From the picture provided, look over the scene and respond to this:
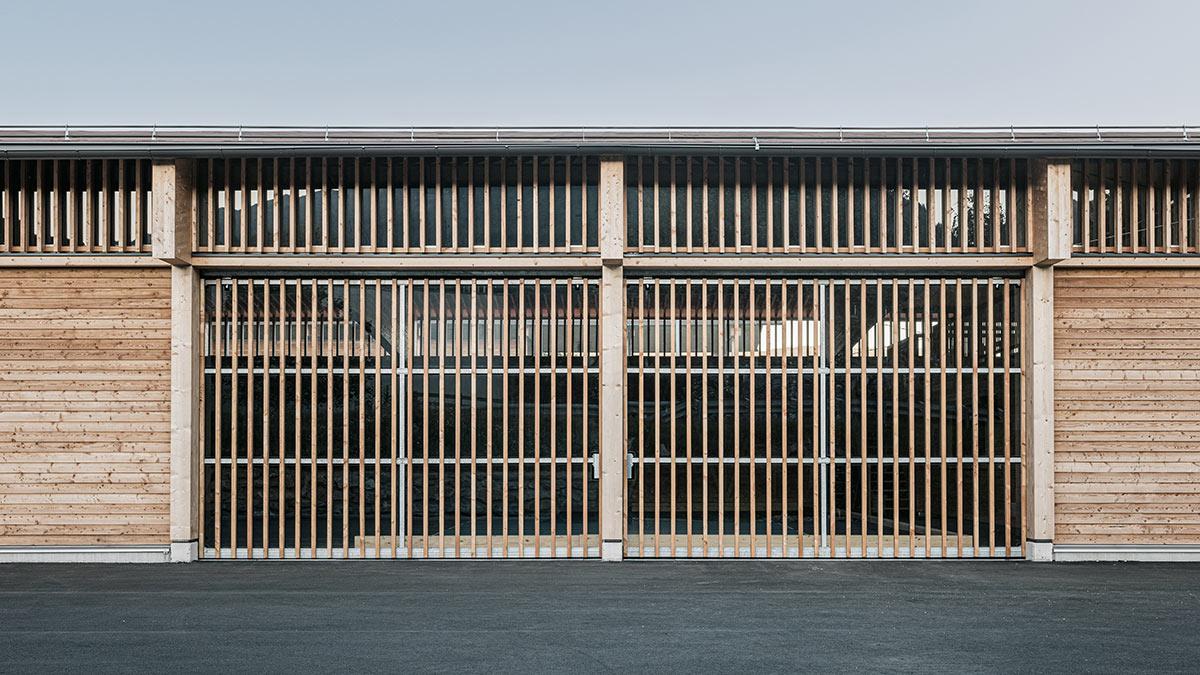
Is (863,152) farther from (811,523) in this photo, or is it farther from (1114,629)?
(1114,629)

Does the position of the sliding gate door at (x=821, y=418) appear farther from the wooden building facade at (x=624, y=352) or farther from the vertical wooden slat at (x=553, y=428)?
the vertical wooden slat at (x=553, y=428)

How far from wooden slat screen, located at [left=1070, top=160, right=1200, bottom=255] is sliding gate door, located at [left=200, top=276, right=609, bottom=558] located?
6.53 meters

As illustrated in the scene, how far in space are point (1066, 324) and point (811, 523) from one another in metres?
4.20

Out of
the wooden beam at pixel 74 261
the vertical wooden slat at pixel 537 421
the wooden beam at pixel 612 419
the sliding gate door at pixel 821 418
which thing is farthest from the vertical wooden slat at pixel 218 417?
the sliding gate door at pixel 821 418

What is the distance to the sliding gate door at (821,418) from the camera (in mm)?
13758

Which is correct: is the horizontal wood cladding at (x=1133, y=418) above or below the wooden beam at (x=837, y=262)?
below

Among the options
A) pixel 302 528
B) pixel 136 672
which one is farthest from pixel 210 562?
pixel 136 672

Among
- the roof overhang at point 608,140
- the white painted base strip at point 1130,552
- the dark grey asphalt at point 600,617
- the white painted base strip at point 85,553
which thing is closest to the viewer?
the dark grey asphalt at point 600,617

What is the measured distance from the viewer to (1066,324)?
1367 cm

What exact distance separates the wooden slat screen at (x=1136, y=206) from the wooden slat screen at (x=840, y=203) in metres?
0.79

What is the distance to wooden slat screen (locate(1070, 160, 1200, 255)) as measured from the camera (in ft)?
44.9

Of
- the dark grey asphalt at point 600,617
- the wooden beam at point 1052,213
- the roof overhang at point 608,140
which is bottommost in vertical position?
the dark grey asphalt at point 600,617

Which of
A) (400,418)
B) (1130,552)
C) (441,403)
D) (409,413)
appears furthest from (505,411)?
(1130,552)

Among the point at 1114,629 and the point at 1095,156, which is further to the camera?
the point at 1095,156
